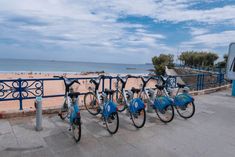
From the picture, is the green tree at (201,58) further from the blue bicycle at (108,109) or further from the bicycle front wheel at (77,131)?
the bicycle front wheel at (77,131)

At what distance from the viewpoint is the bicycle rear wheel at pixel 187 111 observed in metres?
5.22

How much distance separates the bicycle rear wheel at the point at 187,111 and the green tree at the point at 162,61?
42042mm

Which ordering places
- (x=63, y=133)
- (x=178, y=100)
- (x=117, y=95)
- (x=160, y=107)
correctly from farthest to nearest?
(x=117, y=95) → (x=178, y=100) → (x=160, y=107) → (x=63, y=133)

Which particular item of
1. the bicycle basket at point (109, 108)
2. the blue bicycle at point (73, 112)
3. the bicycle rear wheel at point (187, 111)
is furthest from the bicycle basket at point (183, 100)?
the blue bicycle at point (73, 112)

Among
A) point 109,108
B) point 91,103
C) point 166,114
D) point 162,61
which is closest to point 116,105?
point 109,108

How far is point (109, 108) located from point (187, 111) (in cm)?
261

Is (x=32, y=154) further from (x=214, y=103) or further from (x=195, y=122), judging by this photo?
(x=214, y=103)

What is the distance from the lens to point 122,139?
3734 millimetres

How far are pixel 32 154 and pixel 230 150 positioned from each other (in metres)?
3.42

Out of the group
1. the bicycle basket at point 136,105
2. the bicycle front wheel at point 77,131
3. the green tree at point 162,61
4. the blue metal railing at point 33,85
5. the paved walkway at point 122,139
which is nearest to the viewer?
the paved walkway at point 122,139

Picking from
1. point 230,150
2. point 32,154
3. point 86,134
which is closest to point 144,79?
point 86,134

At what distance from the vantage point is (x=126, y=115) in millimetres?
5207

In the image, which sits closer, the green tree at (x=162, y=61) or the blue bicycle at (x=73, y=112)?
the blue bicycle at (x=73, y=112)

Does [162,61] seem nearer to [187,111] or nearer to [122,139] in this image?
[187,111]
